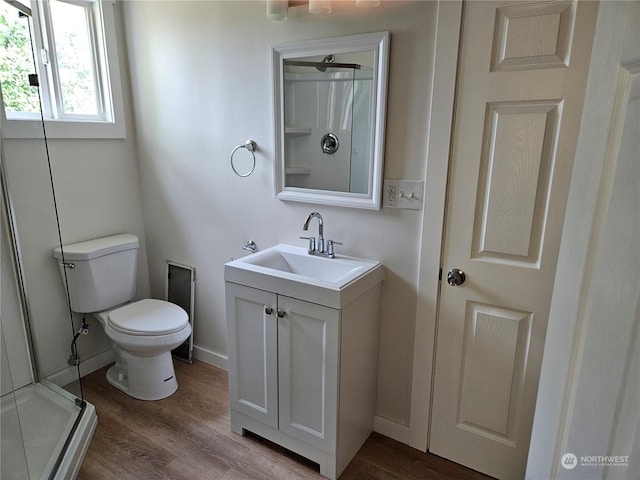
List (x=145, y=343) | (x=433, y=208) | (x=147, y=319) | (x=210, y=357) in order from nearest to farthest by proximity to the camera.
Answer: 1. (x=433, y=208)
2. (x=145, y=343)
3. (x=147, y=319)
4. (x=210, y=357)

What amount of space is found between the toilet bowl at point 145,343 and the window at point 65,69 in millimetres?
1066

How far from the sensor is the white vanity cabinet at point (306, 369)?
171 cm

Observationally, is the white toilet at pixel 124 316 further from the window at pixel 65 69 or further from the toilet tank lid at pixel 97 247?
the window at pixel 65 69

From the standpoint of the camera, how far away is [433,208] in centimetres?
173

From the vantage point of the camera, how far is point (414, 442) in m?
1.99

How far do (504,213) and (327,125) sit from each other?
894mm

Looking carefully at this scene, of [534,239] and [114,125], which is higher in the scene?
[114,125]

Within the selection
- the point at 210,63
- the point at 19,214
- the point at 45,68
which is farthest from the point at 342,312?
the point at 45,68

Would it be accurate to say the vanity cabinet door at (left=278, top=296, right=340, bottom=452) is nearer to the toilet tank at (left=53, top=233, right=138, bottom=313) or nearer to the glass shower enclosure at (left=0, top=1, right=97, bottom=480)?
the glass shower enclosure at (left=0, top=1, right=97, bottom=480)

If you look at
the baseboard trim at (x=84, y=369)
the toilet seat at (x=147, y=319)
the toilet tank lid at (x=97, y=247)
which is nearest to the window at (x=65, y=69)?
the toilet tank lid at (x=97, y=247)

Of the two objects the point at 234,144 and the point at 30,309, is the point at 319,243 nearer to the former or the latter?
the point at 234,144

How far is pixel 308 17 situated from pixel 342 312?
1.35 metres

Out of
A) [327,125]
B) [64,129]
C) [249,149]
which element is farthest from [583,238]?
[64,129]

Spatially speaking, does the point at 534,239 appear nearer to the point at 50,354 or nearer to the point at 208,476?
the point at 208,476
